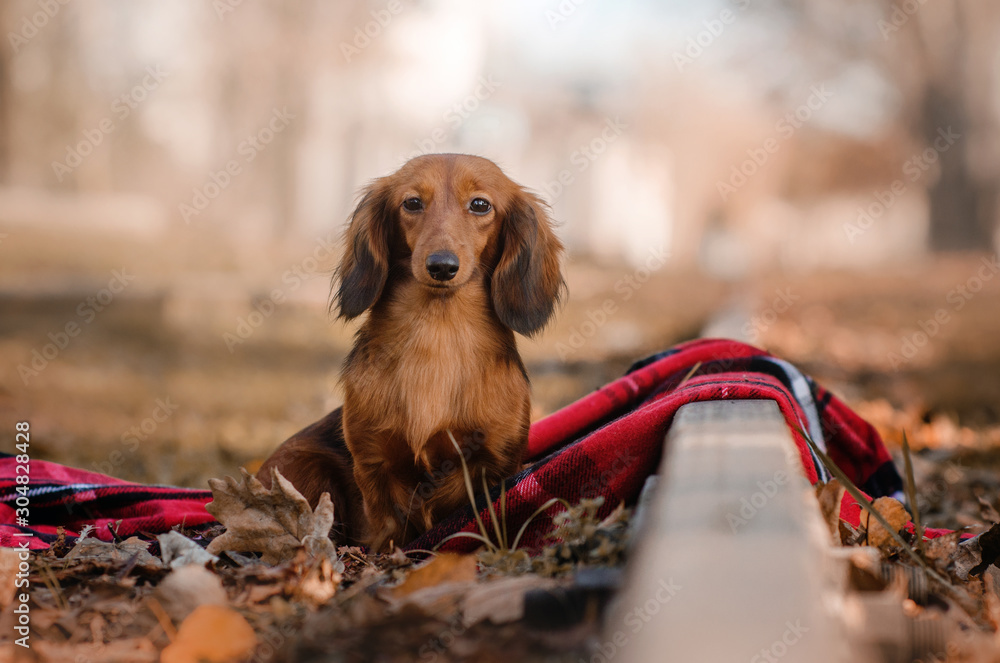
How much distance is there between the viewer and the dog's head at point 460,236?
7.43ft

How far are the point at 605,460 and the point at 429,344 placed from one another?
726 mm

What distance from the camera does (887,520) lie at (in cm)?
150

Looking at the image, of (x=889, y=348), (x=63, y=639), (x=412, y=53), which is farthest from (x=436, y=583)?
(x=412, y=53)

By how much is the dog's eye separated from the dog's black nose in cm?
28

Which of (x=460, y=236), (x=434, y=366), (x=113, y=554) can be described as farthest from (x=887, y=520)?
(x=113, y=554)

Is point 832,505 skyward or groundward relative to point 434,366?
groundward

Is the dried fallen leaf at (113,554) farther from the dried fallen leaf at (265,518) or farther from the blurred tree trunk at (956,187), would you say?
the blurred tree trunk at (956,187)

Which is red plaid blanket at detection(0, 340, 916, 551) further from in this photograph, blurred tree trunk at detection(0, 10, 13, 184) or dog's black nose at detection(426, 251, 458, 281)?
blurred tree trunk at detection(0, 10, 13, 184)

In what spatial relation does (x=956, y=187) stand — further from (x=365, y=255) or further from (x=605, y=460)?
(x=605, y=460)

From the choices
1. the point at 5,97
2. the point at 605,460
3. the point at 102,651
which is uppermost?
the point at 5,97

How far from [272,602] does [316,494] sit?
1080mm

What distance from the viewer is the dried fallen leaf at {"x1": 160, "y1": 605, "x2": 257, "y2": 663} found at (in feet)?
3.29

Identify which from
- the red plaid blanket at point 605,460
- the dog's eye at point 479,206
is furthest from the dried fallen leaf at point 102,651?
the dog's eye at point 479,206

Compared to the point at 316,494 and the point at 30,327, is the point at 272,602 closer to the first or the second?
the point at 316,494
